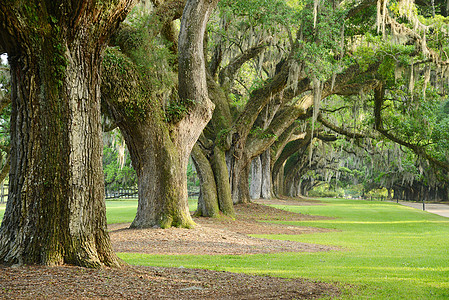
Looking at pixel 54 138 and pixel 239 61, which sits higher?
pixel 239 61

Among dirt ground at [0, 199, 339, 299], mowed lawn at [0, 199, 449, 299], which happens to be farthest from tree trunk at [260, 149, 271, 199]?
dirt ground at [0, 199, 339, 299]

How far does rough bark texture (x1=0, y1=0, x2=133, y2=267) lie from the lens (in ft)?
18.5

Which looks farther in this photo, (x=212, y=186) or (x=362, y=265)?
(x=212, y=186)

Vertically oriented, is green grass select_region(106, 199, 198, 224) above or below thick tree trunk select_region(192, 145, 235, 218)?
→ below

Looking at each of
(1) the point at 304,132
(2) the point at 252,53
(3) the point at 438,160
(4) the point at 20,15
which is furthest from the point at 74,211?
(1) the point at 304,132

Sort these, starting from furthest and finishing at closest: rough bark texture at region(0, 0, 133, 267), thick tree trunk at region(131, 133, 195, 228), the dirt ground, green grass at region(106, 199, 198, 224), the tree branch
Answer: the tree branch < green grass at region(106, 199, 198, 224) < thick tree trunk at region(131, 133, 195, 228) < rough bark texture at region(0, 0, 133, 267) < the dirt ground

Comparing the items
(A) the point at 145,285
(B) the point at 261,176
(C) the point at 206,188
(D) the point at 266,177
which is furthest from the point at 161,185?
(D) the point at 266,177

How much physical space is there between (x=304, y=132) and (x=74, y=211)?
98.5 feet

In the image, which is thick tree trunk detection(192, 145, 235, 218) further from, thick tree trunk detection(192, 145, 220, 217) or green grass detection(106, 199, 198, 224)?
green grass detection(106, 199, 198, 224)

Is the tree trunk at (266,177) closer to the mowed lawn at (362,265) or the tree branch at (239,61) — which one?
the tree branch at (239,61)

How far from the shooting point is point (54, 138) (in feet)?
19.0

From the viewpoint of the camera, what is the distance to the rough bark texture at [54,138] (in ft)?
18.5

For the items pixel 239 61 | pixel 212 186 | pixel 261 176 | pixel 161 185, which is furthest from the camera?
pixel 261 176

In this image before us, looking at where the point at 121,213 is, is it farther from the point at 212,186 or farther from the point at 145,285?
the point at 145,285
